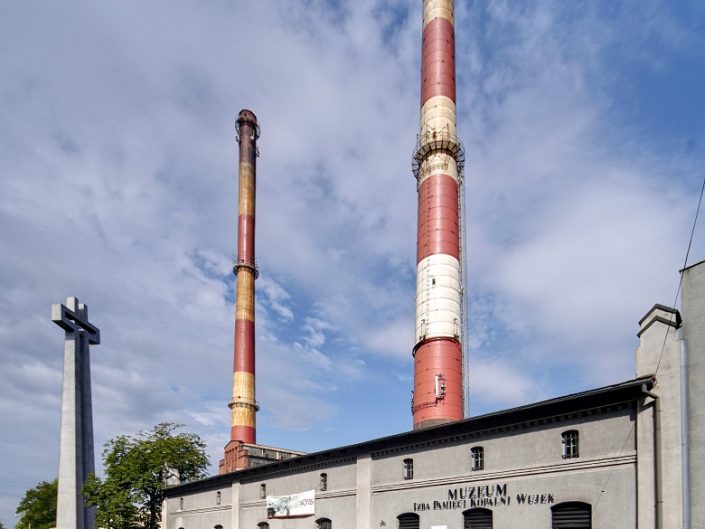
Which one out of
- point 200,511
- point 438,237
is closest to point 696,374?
point 438,237

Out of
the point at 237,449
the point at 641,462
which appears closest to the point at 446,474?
the point at 641,462

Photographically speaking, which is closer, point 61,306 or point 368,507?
point 368,507

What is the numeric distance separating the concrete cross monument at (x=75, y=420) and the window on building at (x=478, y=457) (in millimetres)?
34021

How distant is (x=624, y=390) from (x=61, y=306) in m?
42.4

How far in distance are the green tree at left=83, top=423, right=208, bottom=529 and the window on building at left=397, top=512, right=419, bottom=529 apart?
2380cm

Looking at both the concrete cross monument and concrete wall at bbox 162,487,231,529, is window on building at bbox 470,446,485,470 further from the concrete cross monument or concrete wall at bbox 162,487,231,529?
the concrete cross monument

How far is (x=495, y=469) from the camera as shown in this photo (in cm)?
2128

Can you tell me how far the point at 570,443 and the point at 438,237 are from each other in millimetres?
18502

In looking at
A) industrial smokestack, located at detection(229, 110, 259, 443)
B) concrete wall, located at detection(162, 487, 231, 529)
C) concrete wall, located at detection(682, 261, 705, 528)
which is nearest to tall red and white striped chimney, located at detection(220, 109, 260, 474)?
industrial smokestack, located at detection(229, 110, 259, 443)

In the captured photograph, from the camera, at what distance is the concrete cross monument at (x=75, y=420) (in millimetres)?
43625

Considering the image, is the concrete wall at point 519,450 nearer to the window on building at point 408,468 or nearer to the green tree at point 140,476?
the window on building at point 408,468

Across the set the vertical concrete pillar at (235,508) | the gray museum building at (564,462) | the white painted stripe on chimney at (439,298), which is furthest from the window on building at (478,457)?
the vertical concrete pillar at (235,508)

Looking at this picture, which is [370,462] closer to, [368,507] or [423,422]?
[368,507]

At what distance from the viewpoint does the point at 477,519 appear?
70.8 feet
